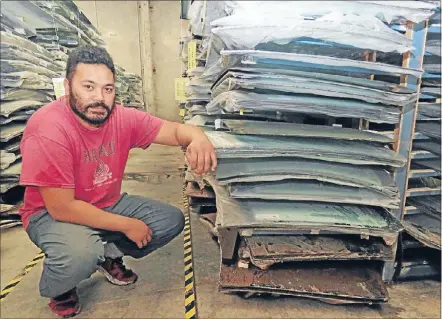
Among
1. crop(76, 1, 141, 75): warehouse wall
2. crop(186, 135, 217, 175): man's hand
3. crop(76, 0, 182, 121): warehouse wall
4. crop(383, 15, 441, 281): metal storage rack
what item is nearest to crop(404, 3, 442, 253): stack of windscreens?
crop(383, 15, 441, 281): metal storage rack

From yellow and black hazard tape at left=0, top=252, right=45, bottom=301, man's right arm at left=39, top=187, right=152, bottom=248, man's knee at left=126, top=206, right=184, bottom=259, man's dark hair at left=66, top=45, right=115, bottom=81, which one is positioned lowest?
yellow and black hazard tape at left=0, top=252, right=45, bottom=301

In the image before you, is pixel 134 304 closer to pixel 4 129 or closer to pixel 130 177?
pixel 4 129

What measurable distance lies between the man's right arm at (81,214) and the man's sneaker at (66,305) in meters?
0.39

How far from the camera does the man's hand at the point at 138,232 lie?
5.44 feet

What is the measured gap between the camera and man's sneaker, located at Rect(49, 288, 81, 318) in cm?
158

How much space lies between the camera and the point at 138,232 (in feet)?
5.53

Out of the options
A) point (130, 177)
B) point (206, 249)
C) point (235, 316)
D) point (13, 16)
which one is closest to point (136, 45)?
point (130, 177)

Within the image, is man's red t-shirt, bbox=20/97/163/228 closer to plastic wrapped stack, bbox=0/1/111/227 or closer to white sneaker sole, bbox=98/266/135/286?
white sneaker sole, bbox=98/266/135/286

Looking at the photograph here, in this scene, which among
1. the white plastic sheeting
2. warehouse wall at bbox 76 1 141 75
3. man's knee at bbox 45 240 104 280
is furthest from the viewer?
warehouse wall at bbox 76 1 141 75

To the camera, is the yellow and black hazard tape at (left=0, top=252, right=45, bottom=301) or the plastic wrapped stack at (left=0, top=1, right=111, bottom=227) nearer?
the yellow and black hazard tape at (left=0, top=252, right=45, bottom=301)

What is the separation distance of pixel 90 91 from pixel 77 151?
0.30 m

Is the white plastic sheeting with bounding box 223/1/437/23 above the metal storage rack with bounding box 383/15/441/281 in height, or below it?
above

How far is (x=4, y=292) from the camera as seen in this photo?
1.80 metres

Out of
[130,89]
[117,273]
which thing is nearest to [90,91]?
[117,273]
